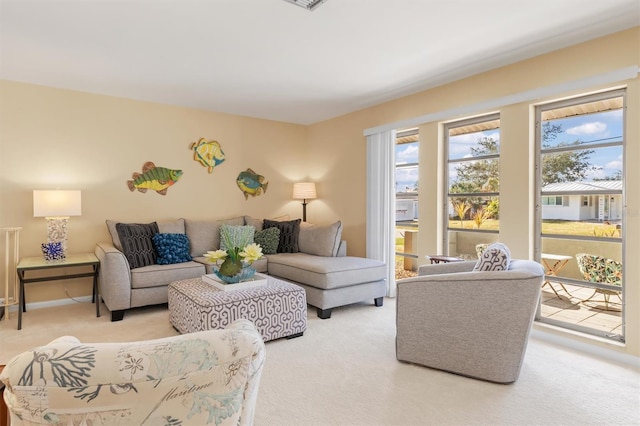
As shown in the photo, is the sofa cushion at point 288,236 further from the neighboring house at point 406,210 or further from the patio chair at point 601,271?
the patio chair at point 601,271

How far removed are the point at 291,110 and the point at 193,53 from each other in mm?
2034

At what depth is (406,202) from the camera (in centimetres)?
455

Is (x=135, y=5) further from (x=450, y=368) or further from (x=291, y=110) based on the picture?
(x=450, y=368)

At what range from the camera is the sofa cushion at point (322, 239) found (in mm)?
4465

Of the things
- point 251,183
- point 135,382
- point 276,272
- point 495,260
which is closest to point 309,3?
point 495,260

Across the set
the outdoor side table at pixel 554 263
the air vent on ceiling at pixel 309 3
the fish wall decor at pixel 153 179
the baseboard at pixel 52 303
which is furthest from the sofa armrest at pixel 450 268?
the baseboard at pixel 52 303

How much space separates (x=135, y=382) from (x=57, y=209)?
379 centimetres

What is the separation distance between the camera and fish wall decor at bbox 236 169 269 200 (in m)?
5.37

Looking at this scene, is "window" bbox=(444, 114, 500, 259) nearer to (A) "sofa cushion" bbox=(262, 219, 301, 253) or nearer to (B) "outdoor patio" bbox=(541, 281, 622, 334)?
(B) "outdoor patio" bbox=(541, 281, 622, 334)

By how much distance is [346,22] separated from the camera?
2660mm

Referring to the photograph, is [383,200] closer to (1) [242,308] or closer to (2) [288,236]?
(2) [288,236]

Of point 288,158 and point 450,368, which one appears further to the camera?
point 288,158

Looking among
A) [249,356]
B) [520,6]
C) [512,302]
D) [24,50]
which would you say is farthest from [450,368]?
[24,50]

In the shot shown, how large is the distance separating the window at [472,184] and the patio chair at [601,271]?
75cm
